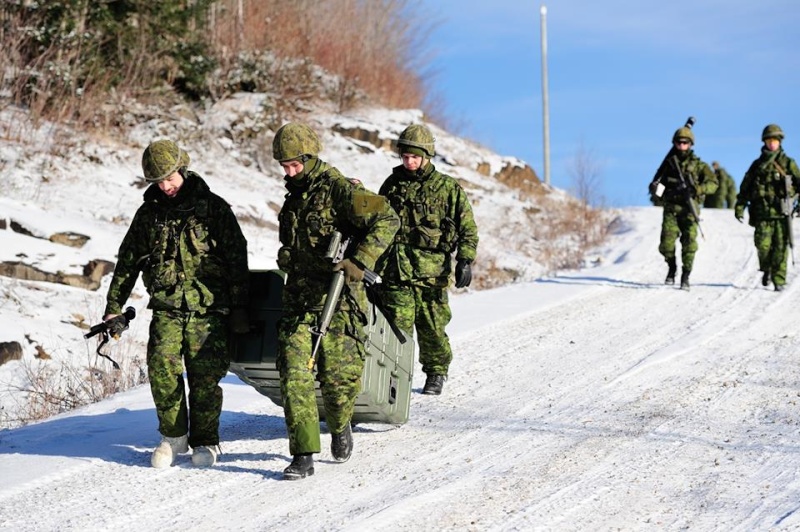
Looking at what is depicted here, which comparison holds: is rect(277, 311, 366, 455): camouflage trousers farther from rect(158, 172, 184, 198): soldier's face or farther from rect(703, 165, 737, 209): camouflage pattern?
rect(703, 165, 737, 209): camouflage pattern

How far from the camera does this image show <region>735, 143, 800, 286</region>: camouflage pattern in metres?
12.8

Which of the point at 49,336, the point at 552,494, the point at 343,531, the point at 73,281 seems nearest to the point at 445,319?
the point at 552,494

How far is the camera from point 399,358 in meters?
6.51

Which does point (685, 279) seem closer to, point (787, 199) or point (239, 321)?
point (787, 199)

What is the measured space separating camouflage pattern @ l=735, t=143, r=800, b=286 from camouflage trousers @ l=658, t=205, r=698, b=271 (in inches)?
24.6

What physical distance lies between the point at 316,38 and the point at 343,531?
72.3 ft

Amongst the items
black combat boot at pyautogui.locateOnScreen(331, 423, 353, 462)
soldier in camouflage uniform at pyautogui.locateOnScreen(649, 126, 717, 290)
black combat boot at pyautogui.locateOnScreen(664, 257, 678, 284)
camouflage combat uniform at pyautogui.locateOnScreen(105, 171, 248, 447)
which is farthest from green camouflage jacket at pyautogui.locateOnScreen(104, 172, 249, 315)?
black combat boot at pyautogui.locateOnScreen(664, 257, 678, 284)

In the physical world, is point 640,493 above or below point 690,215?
below

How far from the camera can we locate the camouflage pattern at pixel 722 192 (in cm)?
3200

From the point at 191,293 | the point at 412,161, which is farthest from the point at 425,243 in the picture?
the point at 191,293

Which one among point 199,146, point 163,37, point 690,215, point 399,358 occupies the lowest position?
point 399,358

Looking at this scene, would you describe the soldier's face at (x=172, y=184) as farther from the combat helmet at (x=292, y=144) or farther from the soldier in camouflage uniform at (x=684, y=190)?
the soldier in camouflage uniform at (x=684, y=190)

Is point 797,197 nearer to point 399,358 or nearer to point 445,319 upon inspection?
point 445,319

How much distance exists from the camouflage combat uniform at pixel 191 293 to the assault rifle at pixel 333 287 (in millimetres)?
616
